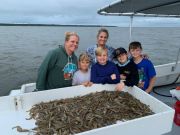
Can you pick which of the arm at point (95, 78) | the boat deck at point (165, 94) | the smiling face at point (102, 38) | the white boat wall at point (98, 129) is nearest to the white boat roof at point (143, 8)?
the smiling face at point (102, 38)

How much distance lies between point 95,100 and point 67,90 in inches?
17.3

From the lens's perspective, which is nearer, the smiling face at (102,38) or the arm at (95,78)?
the arm at (95,78)

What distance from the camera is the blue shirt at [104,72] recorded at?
307cm

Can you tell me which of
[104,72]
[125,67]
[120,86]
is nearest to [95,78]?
[104,72]

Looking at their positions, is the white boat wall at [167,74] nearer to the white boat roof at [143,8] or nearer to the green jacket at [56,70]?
the white boat roof at [143,8]

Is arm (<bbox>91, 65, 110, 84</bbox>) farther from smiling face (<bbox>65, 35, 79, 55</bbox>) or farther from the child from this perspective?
smiling face (<bbox>65, 35, 79, 55</bbox>)

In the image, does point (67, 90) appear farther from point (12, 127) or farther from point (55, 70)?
point (12, 127)

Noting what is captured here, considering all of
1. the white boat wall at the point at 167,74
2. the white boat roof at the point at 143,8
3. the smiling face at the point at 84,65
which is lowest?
the white boat wall at the point at 167,74

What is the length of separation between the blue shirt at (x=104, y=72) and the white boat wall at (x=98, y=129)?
15cm

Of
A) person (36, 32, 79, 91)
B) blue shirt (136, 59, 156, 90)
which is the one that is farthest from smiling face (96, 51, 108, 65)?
blue shirt (136, 59, 156, 90)

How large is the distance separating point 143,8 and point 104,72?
1913mm

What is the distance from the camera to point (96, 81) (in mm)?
3055

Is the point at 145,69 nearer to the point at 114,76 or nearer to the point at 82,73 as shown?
the point at 114,76

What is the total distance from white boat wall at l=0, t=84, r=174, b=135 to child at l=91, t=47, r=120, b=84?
15 cm
